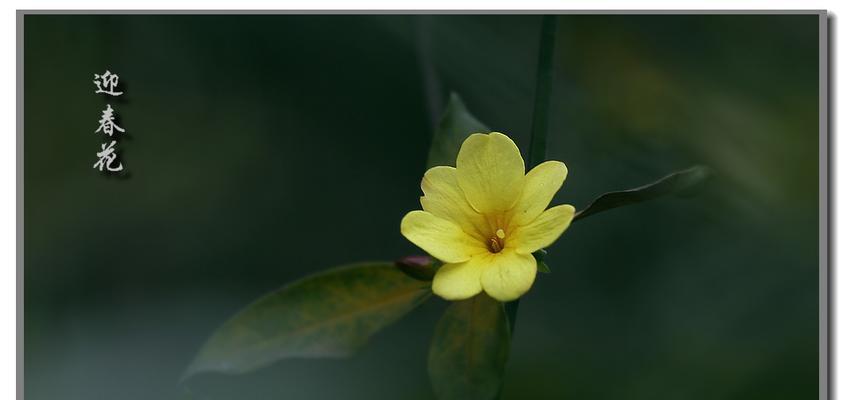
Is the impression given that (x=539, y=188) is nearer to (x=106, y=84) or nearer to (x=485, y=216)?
(x=485, y=216)

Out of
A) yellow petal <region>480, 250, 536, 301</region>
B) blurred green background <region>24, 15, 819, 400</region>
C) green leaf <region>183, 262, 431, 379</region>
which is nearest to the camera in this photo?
yellow petal <region>480, 250, 536, 301</region>

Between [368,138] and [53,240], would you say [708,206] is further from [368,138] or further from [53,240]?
[53,240]

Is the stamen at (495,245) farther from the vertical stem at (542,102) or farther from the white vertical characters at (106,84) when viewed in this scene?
the white vertical characters at (106,84)

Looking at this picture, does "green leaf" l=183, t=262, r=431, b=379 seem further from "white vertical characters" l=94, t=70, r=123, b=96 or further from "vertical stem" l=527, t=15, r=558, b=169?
"white vertical characters" l=94, t=70, r=123, b=96

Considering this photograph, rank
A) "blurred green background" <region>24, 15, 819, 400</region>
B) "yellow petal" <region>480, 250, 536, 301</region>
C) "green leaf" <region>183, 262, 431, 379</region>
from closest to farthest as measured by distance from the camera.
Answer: "yellow petal" <region>480, 250, 536, 301</region> → "green leaf" <region>183, 262, 431, 379</region> → "blurred green background" <region>24, 15, 819, 400</region>

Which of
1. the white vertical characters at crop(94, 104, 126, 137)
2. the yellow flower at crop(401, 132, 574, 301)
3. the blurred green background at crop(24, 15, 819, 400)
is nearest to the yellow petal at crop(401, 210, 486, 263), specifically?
the yellow flower at crop(401, 132, 574, 301)

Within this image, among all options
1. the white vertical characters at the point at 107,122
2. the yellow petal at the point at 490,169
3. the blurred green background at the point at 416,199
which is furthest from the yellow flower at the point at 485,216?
the white vertical characters at the point at 107,122
